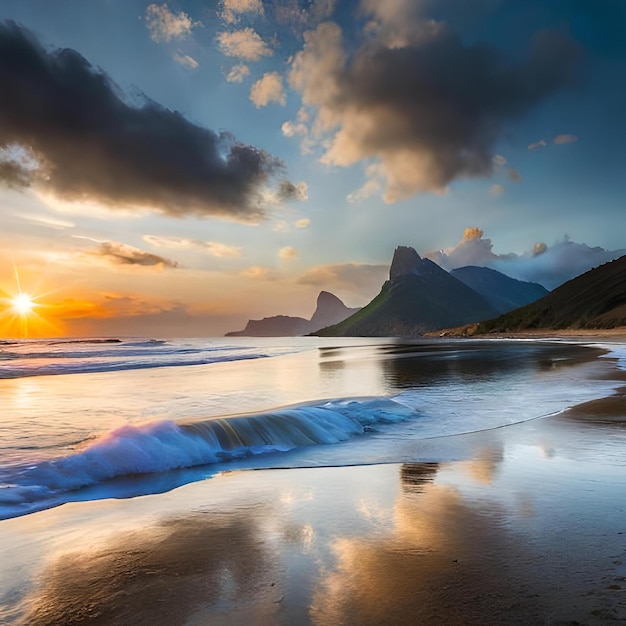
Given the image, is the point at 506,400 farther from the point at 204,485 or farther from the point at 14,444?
the point at 14,444

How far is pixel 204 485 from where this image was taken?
8039mm

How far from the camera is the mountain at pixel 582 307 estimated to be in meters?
119

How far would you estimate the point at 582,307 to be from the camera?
132 meters

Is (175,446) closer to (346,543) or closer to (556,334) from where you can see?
(346,543)

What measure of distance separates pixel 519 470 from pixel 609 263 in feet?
584

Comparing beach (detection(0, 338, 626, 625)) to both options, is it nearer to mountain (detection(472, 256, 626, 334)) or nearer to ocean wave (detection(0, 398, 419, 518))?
ocean wave (detection(0, 398, 419, 518))

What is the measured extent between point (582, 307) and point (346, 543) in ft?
486

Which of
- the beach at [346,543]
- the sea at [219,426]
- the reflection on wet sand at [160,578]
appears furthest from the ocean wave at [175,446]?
the reflection on wet sand at [160,578]

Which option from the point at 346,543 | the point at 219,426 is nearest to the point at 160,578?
the point at 346,543

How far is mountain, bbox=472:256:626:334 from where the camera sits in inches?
4688

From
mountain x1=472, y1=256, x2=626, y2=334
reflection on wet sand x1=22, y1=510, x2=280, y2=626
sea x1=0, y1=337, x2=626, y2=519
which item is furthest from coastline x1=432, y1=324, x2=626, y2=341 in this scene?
reflection on wet sand x1=22, y1=510, x2=280, y2=626

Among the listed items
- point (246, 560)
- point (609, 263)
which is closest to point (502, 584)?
point (246, 560)

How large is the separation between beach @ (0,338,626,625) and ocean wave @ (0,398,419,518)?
608mm

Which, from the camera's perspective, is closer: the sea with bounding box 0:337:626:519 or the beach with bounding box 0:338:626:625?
the beach with bounding box 0:338:626:625
